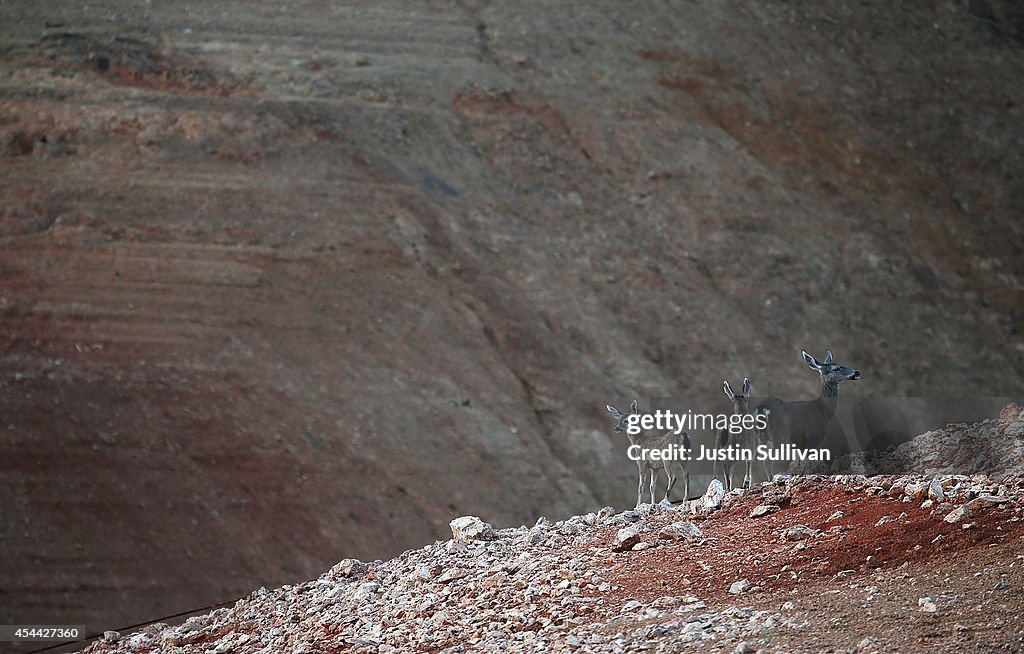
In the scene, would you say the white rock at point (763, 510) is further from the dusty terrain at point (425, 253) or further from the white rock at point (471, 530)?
the dusty terrain at point (425, 253)

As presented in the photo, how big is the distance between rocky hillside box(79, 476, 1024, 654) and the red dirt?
1 centimetres

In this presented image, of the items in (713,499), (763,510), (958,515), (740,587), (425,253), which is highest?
(425,253)

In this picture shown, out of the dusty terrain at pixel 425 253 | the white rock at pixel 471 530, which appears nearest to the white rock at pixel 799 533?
the white rock at pixel 471 530

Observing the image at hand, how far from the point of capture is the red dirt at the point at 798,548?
581 cm

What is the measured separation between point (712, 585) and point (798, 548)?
0.53 m

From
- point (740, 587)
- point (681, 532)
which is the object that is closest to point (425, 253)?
point (681, 532)

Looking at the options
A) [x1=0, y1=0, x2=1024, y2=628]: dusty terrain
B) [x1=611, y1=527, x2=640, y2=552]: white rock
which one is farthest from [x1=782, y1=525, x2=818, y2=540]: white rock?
[x1=0, y1=0, x2=1024, y2=628]: dusty terrain

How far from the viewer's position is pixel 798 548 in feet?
19.9

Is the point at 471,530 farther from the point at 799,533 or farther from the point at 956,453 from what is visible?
the point at 956,453

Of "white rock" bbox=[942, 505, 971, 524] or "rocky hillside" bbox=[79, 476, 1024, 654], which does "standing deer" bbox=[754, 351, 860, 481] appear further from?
"white rock" bbox=[942, 505, 971, 524]

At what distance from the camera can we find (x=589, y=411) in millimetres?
18938

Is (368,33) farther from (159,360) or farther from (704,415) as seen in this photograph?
(704,415)

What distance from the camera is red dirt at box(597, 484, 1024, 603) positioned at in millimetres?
5809

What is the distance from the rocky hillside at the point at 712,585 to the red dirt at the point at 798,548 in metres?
0.01
